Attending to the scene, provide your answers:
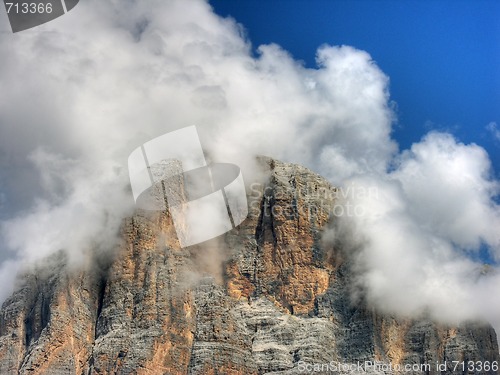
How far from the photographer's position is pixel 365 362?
523ft

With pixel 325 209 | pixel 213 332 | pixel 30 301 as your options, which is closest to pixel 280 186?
pixel 325 209

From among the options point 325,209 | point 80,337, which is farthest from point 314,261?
point 80,337

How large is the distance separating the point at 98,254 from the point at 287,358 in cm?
2766

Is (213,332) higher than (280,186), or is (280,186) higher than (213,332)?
(280,186)

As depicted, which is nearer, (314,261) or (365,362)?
(365,362)

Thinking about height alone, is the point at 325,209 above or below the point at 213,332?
above

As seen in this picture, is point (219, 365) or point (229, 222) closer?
point (219, 365)

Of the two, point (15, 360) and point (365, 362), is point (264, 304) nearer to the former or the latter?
point (365, 362)

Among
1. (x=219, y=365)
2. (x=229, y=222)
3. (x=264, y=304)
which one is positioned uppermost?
(x=229, y=222)

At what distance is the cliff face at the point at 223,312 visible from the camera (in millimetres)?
156125

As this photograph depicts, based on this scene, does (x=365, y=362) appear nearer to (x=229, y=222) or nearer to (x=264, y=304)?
(x=264, y=304)

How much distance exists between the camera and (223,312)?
160625 millimetres

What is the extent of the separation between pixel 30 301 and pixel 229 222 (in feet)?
92.8

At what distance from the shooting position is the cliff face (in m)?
156
